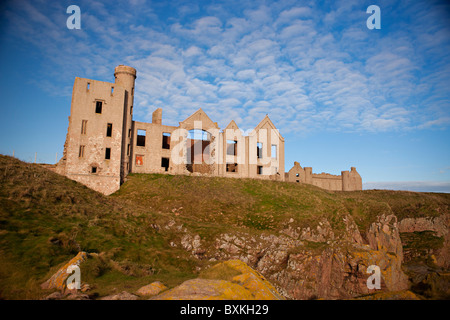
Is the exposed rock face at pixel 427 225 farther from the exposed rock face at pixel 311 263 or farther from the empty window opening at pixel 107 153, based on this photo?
the empty window opening at pixel 107 153

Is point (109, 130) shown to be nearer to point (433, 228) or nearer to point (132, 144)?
point (132, 144)

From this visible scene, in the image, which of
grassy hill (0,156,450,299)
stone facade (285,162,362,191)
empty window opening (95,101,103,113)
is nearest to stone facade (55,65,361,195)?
empty window opening (95,101,103,113)

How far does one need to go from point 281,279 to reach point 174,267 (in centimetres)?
855

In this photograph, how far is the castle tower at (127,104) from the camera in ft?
128

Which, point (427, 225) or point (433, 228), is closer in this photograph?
point (433, 228)

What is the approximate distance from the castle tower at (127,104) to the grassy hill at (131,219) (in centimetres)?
320

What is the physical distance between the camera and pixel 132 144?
40594mm

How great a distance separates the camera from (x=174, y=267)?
52.9ft

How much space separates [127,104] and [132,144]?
6.06 m

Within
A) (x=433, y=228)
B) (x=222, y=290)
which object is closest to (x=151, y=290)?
(x=222, y=290)

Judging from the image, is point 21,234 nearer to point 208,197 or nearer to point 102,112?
point 208,197

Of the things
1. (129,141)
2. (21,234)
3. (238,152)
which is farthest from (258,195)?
(21,234)

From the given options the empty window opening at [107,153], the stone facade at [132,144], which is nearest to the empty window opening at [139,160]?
the stone facade at [132,144]
